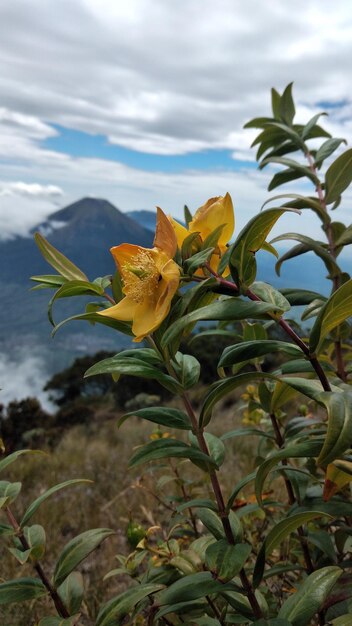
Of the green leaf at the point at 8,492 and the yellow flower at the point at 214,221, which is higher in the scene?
the yellow flower at the point at 214,221

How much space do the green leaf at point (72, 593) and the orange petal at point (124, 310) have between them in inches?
28.3

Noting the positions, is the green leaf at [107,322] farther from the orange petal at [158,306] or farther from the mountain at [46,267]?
the mountain at [46,267]

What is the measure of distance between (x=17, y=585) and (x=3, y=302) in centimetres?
18382

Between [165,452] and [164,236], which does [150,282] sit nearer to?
[164,236]

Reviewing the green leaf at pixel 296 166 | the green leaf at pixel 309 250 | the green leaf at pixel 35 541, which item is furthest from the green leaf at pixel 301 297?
the green leaf at pixel 35 541

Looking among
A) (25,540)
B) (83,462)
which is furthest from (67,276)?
(83,462)

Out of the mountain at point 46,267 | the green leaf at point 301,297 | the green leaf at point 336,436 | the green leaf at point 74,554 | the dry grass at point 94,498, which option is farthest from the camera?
the mountain at point 46,267

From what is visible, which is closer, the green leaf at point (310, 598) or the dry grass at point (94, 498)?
the green leaf at point (310, 598)

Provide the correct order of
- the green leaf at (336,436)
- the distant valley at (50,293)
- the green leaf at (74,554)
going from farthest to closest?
the distant valley at (50,293) → the green leaf at (74,554) → the green leaf at (336,436)

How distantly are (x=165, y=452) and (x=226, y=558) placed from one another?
21 cm

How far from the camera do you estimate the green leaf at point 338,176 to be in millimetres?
1259

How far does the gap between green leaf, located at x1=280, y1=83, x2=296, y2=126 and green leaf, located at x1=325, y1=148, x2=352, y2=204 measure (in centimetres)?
45

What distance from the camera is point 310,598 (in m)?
0.88

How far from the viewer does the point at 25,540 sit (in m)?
1.15
